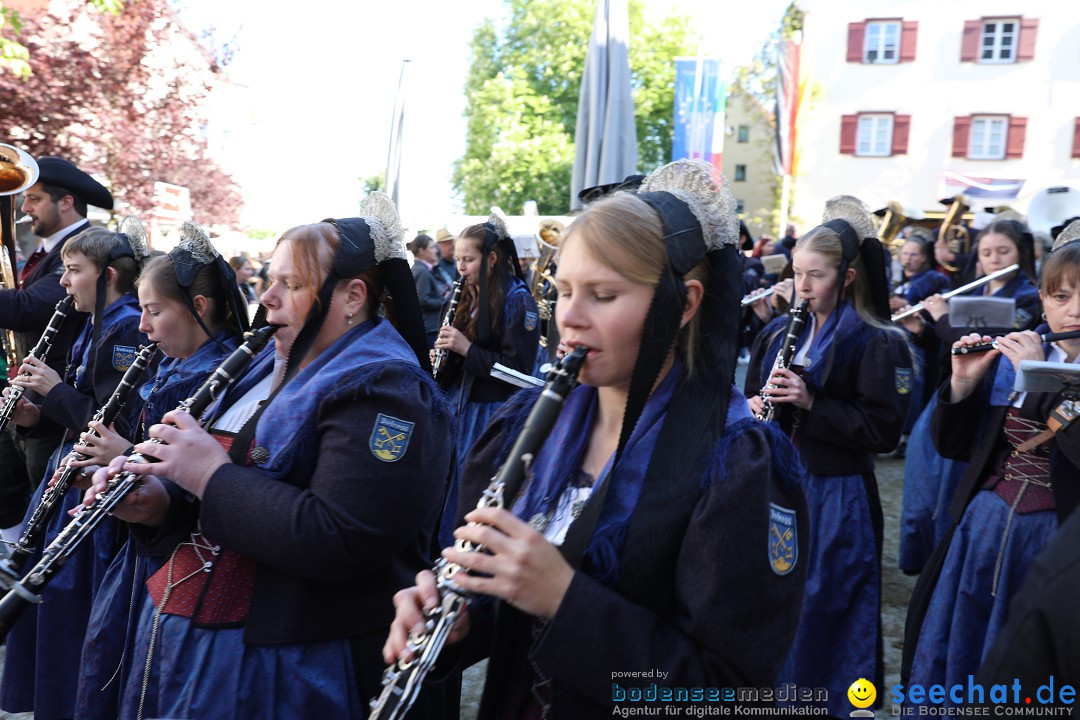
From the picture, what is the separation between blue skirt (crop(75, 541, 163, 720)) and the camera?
8.85ft

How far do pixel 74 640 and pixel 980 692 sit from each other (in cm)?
365

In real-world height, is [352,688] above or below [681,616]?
below

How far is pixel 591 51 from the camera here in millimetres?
8797

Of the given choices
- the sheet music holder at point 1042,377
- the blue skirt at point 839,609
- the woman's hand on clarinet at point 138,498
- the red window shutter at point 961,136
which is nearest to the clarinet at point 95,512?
the woman's hand on clarinet at point 138,498

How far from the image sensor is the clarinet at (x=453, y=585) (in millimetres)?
1650

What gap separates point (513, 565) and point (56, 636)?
300cm

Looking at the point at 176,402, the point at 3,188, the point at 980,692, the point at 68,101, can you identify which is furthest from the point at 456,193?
the point at 980,692

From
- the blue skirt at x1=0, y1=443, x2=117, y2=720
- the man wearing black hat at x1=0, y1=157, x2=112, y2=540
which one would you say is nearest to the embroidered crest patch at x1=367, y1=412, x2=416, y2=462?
the blue skirt at x1=0, y1=443, x2=117, y2=720

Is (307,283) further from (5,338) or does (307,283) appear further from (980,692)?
(5,338)

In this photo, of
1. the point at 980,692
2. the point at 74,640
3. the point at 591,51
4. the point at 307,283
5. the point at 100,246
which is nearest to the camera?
the point at 980,692

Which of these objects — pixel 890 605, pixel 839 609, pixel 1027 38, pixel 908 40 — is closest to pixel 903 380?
pixel 839 609

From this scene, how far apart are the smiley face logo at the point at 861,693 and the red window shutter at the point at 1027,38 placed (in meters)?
27.8

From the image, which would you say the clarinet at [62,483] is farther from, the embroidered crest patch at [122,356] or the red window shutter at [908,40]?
the red window shutter at [908,40]

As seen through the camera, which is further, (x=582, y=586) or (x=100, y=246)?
(x=100, y=246)
